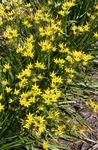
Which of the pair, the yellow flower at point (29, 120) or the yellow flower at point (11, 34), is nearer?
the yellow flower at point (29, 120)

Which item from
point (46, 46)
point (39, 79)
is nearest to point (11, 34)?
point (46, 46)

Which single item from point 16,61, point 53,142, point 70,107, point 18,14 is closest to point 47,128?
point 53,142

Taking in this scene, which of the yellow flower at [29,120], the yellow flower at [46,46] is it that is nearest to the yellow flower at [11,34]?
the yellow flower at [46,46]

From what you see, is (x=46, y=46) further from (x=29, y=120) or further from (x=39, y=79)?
(x=29, y=120)

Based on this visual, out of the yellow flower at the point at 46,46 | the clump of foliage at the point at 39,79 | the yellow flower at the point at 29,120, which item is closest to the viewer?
the yellow flower at the point at 29,120

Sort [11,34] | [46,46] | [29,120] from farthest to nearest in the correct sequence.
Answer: [11,34] → [46,46] → [29,120]

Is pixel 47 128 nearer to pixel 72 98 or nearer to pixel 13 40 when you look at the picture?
pixel 72 98

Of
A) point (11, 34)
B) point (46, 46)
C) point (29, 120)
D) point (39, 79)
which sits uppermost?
point (11, 34)

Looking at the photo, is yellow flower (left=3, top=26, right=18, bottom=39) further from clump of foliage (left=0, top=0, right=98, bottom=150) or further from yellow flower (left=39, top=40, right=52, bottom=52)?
yellow flower (left=39, top=40, right=52, bottom=52)

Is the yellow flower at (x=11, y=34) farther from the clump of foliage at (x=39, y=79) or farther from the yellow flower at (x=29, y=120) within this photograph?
the yellow flower at (x=29, y=120)

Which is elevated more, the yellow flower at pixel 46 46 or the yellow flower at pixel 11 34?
the yellow flower at pixel 11 34
